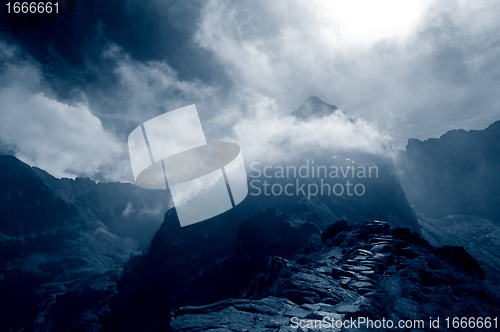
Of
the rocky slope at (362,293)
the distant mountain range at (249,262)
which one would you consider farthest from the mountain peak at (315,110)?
the rocky slope at (362,293)

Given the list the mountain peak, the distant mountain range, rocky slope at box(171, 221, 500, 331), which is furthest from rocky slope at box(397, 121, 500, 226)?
rocky slope at box(171, 221, 500, 331)

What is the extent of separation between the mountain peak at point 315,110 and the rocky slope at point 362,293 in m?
184

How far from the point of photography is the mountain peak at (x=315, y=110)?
18862 cm

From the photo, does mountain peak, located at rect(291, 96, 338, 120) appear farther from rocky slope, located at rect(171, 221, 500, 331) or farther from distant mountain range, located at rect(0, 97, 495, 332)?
rocky slope, located at rect(171, 221, 500, 331)

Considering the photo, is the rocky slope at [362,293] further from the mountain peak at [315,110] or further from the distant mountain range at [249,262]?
the mountain peak at [315,110]

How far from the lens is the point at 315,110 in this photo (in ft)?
633

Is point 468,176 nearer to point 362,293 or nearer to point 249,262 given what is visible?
point 249,262

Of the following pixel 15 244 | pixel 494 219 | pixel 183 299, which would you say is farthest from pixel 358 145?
pixel 15 244

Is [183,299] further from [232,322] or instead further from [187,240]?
[232,322]

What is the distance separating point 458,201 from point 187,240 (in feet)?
743

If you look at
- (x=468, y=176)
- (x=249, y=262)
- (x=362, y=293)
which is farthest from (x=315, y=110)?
(x=362, y=293)

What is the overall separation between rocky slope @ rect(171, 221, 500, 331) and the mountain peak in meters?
184

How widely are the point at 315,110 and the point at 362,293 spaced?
19734cm

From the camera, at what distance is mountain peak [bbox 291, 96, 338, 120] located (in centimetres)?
18862
